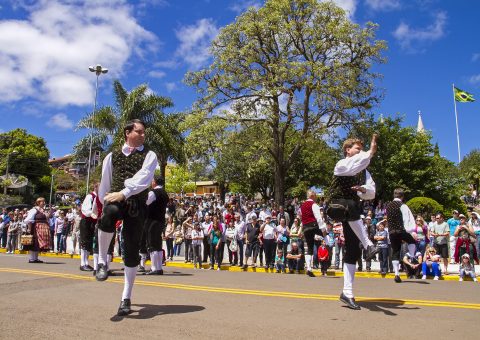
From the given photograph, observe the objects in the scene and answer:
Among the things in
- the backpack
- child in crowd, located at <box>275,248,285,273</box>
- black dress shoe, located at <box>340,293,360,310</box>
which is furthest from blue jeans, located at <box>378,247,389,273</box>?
black dress shoe, located at <box>340,293,360,310</box>

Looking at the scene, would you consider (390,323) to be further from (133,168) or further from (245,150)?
(245,150)

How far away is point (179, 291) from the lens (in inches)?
259

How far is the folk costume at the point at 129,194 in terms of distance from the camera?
194 inches

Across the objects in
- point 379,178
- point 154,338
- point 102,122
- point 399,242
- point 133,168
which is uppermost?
point 102,122

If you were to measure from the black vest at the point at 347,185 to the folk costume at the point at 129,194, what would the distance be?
2.50 m

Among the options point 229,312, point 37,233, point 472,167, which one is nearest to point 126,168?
Result: point 229,312

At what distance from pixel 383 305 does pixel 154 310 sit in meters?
2.85

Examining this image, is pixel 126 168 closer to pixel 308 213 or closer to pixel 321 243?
pixel 308 213

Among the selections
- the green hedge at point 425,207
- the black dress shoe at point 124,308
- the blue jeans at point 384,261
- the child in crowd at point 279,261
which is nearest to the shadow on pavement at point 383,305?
the black dress shoe at point 124,308

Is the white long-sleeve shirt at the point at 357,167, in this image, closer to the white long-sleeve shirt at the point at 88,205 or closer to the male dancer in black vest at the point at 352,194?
the male dancer in black vest at the point at 352,194

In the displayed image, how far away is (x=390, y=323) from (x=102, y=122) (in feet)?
83.9

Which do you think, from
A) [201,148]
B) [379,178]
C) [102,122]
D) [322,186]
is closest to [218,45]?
[201,148]

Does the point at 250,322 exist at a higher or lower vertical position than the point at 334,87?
lower

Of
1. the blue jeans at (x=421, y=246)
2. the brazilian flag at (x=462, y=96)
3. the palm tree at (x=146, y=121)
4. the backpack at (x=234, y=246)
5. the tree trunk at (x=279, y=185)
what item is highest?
the brazilian flag at (x=462, y=96)
